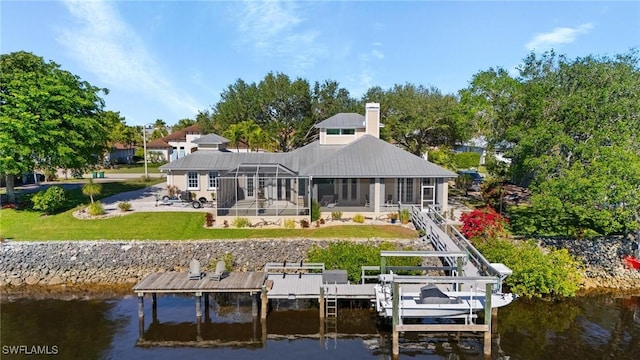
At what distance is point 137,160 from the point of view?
7206 centimetres

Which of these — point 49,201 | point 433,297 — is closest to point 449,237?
point 433,297

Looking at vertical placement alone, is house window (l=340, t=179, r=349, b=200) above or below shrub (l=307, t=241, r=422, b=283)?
above

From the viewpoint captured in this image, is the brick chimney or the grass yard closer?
the grass yard

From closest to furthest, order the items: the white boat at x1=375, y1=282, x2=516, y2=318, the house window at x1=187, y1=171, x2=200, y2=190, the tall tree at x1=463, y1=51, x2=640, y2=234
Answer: the white boat at x1=375, y1=282, x2=516, y2=318 → the tall tree at x1=463, y1=51, x2=640, y2=234 → the house window at x1=187, y1=171, x2=200, y2=190

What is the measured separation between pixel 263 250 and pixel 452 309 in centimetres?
1080

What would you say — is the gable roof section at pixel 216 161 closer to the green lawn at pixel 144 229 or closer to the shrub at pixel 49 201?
the green lawn at pixel 144 229

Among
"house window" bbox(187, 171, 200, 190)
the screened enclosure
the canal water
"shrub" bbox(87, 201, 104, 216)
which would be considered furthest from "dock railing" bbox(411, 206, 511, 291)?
"shrub" bbox(87, 201, 104, 216)

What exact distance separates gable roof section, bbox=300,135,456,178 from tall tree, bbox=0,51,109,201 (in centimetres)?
1561

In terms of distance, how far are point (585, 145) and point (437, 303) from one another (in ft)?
45.0

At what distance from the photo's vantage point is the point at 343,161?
28.6 metres

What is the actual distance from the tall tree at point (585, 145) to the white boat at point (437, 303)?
29.6ft

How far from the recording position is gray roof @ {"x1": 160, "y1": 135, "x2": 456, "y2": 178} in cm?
2736

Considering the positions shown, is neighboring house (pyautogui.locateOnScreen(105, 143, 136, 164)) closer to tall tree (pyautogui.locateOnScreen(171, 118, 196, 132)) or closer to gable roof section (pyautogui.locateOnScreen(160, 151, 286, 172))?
tall tree (pyautogui.locateOnScreen(171, 118, 196, 132))

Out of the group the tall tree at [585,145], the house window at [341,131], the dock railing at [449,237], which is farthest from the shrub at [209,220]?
the tall tree at [585,145]
